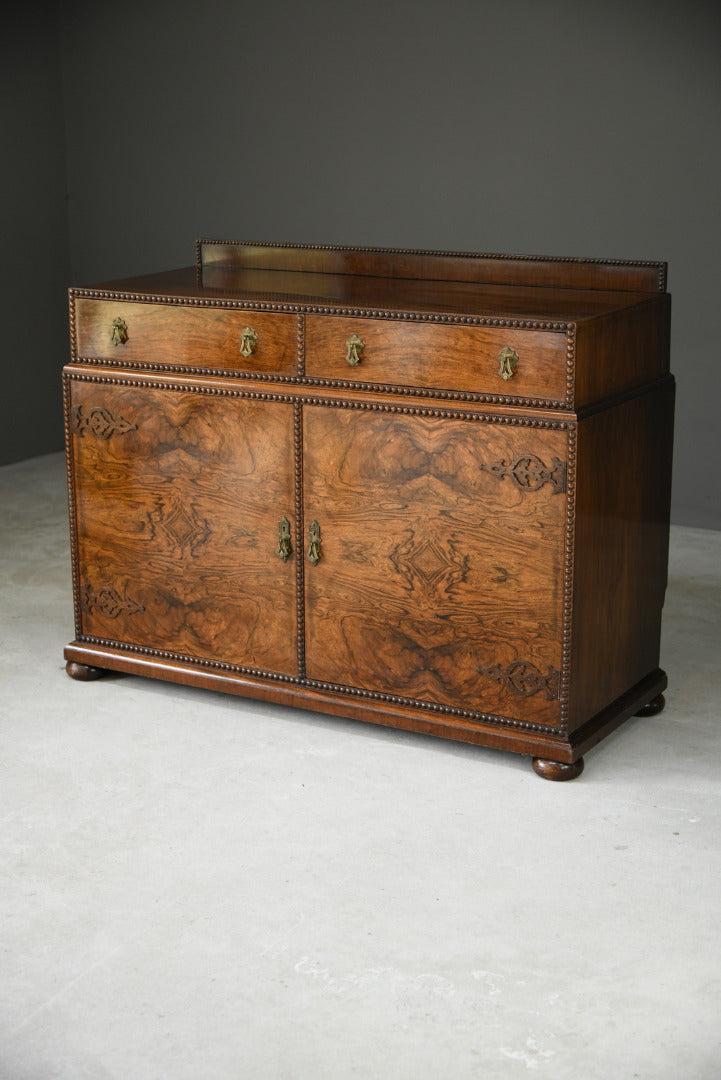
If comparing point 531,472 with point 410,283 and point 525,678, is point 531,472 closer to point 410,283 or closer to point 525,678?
point 525,678

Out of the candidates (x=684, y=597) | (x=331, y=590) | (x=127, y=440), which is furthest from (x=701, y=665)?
(x=127, y=440)

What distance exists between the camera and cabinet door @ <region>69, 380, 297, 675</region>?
10.8 feet

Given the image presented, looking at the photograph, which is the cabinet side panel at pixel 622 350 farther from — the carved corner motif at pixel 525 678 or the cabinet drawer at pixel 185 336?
the cabinet drawer at pixel 185 336

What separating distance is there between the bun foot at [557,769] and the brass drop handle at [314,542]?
0.69 metres

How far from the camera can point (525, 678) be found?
3.05m

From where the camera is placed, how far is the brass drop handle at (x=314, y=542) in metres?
3.24

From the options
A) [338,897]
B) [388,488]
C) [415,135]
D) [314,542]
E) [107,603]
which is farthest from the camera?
[415,135]

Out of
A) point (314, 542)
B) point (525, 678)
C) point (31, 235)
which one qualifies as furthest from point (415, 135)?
point (525, 678)

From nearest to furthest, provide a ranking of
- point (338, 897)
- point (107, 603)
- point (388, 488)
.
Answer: point (338, 897), point (388, 488), point (107, 603)

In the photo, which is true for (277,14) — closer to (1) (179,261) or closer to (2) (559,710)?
(1) (179,261)

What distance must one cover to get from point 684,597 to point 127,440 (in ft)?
6.11

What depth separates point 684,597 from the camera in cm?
434

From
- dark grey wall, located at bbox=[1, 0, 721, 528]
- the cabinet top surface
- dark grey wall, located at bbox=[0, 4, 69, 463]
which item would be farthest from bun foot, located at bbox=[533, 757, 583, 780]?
dark grey wall, located at bbox=[0, 4, 69, 463]

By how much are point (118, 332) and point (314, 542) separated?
711 millimetres
